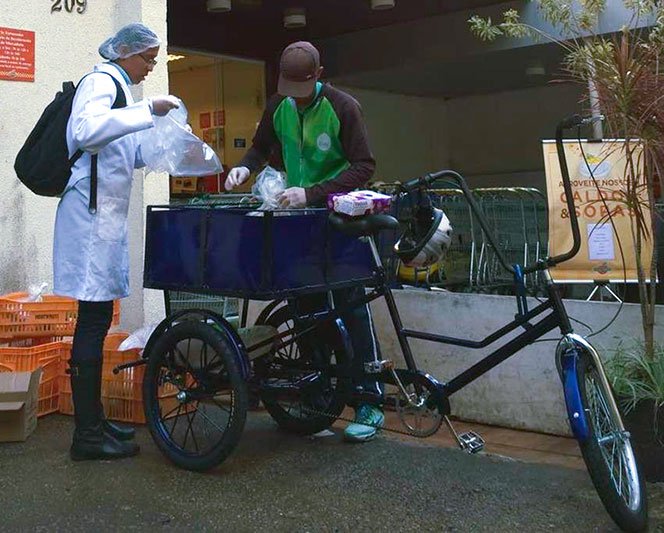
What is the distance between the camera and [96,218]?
388 cm

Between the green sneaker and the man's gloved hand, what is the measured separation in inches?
39.0

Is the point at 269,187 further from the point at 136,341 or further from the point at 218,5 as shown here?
the point at 218,5

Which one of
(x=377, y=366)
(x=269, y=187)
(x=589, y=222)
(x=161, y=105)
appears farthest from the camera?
(x=589, y=222)

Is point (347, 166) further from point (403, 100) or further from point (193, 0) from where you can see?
point (403, 100)

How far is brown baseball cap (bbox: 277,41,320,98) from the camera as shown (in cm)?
397

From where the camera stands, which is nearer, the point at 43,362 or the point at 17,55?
the point at 43,362

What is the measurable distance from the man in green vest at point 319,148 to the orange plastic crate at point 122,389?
1051 millimetres

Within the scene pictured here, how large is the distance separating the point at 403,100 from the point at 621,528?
1304 cm

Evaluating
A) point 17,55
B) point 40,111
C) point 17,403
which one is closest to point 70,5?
point 17,55

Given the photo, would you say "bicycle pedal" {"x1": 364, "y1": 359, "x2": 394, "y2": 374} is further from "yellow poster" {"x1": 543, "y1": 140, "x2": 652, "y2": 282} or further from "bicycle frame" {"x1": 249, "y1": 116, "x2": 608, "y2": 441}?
"yellow poster" {"x1": 543, "y1": 140, "x2": 652, "y2": 282}

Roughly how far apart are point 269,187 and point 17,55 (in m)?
2.45

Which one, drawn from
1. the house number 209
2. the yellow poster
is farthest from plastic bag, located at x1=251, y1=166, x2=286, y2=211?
the house number 209

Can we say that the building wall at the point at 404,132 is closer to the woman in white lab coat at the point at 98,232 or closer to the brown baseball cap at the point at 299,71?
the brown baseball cap at the point at 299,71

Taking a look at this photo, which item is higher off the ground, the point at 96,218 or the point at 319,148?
the point at 319,148
